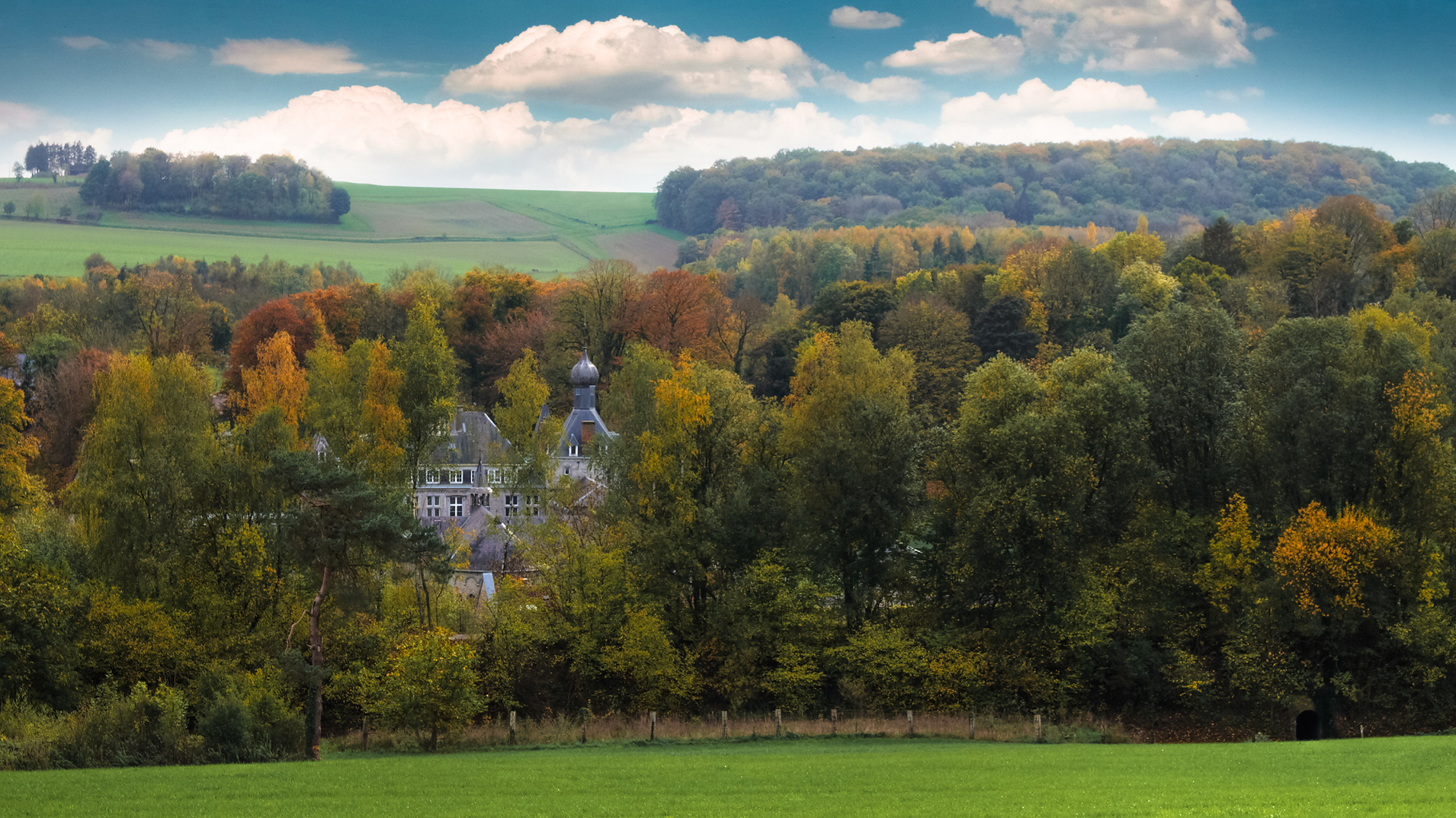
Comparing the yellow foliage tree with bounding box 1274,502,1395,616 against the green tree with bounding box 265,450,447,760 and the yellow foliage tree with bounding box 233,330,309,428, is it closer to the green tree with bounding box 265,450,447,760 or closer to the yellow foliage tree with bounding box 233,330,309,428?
the green tree with bounding box 265,450,447,760

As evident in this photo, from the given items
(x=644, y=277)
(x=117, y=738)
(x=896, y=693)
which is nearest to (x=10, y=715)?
(x=117, y=738)

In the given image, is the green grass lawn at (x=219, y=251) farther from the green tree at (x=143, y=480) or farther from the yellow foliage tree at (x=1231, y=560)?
the yellow foliage tree at (x=1231, y=560)

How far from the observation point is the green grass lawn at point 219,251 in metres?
156

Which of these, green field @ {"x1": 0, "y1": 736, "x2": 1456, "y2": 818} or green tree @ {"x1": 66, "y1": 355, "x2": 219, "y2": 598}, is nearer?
green field @ {"x1": 0, "y1": 736, "x2": 1456, "y2": 818}

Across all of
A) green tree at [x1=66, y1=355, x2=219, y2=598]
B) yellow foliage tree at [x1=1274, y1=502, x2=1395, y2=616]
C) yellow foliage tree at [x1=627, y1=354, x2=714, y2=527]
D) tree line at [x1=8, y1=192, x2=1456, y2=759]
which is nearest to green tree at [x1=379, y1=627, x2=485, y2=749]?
tree line at [x1=8, y1=192, x2=1456, y2=759]

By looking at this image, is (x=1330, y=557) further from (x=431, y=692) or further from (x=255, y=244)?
(x=255, y=244)

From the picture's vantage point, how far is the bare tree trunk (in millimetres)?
38469

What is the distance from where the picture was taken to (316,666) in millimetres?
39125

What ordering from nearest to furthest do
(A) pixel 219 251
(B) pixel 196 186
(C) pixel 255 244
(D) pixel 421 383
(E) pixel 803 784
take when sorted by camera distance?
1. (E) pixel 803 784
2. (D) pixel 421 383
3. (A) pixel 219 251
4. (C) pixel 255 244
5. (B) pixel 196 186

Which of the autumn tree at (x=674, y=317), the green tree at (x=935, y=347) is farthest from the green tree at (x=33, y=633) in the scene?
the autumn tree at (x=674, y=317)

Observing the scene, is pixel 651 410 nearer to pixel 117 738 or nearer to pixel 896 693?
pixel 896 693

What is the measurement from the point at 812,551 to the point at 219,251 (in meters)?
137

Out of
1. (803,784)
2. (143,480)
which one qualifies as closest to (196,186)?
(143,480)

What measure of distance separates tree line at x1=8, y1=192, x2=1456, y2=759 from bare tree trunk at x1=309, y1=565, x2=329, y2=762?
0.52 feet
